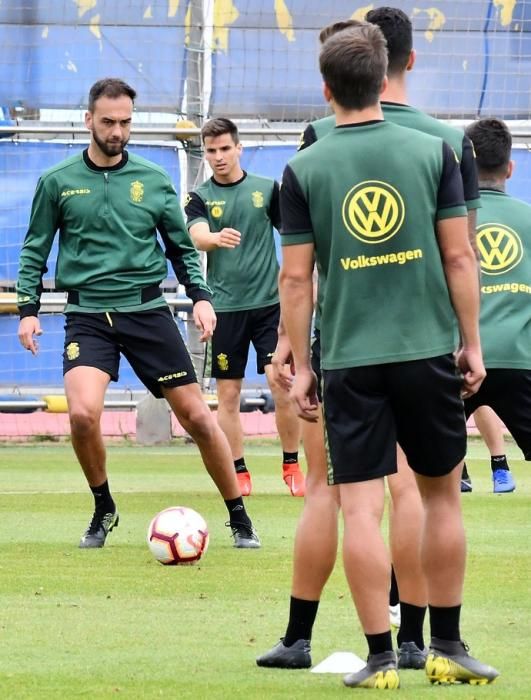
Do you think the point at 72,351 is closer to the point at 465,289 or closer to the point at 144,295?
the point at 144,295

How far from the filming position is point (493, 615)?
6430 mm

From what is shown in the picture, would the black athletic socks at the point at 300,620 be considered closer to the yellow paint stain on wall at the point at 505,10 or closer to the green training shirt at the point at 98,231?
the green training shirt at the point at 98,231

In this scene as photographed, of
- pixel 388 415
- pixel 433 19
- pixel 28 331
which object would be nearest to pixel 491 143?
pixel 388 415

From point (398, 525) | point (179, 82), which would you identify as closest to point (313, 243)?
point (398, 525)

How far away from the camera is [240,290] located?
484 inches

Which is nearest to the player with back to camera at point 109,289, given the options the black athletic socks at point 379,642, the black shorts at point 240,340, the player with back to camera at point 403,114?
the black shorts at point 240,340

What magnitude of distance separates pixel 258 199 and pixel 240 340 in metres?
1.03

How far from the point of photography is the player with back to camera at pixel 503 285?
6.96 metres

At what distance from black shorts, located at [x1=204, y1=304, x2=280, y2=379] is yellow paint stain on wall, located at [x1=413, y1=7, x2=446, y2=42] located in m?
8.87

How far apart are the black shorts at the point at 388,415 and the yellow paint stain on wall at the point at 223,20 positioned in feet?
49.2

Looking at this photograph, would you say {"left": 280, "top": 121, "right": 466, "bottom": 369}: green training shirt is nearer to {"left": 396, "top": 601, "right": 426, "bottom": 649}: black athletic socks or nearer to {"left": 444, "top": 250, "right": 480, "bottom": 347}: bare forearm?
{"left": 444, "top": 250, "right": 480, "bottom": 347}: bare forearm

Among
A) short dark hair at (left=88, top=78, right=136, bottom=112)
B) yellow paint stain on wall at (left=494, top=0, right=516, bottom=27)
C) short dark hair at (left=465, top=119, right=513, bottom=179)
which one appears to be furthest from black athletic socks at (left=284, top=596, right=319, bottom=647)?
yellow paint stain on wall at (left=494, top=0, right=516, bottom=27)

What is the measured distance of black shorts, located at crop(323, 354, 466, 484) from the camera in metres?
4.87

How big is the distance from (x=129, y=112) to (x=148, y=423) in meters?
9.16
